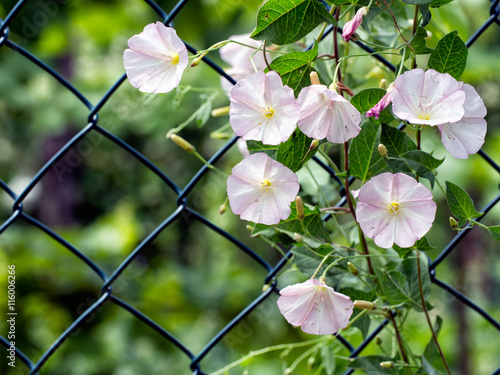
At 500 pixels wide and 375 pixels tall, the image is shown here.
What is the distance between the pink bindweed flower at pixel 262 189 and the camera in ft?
1.50

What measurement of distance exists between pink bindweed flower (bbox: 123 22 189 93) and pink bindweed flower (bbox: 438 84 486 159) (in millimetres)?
233

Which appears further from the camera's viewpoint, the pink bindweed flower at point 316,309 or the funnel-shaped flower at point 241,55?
the funnel-shaped flower at point 241,55

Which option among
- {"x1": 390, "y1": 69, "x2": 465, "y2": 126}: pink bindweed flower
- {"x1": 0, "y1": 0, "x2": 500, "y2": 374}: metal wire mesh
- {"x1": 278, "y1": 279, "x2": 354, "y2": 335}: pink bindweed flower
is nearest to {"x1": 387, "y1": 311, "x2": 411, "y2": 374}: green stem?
{"x1": 0, "y1": 0, "x2": 500, "y2": 374}: metal wire mesh

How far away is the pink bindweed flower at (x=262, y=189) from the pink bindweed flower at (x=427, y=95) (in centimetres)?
11

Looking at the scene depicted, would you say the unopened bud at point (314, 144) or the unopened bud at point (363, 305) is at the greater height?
the unopened bud at point (314, 144)

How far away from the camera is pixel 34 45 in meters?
1.95

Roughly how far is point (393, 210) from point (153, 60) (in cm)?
24

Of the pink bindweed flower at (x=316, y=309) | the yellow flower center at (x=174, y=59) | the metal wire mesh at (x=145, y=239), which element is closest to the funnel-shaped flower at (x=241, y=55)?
the metal wire mesh at (x=145, y=239)

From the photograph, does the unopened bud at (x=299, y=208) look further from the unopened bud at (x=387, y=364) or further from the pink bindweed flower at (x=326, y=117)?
the unopened bud at (x=387, y=364)

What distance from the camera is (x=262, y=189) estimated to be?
466mm

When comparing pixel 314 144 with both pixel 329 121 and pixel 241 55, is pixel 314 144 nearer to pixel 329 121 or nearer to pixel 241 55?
pixel 329 121

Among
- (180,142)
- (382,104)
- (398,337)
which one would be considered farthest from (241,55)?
(398,337)

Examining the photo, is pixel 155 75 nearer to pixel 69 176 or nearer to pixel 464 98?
pixel 464 98

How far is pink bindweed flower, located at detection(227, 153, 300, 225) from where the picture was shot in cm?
46
